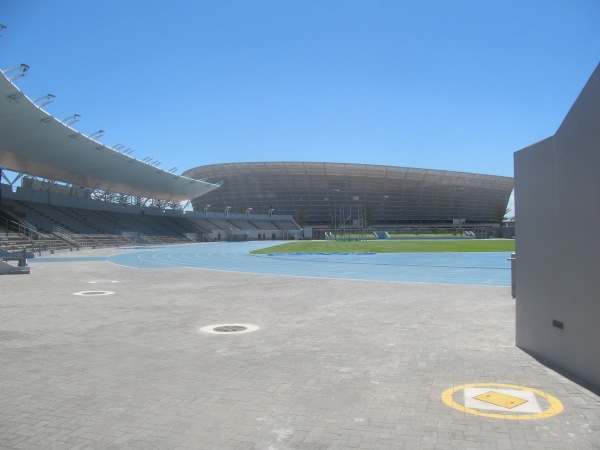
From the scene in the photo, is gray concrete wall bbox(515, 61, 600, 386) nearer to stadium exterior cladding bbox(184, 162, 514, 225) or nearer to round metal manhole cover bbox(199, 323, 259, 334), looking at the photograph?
round metal manhole cover bbox(199, 323, 259, 334)

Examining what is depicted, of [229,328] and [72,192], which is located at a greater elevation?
[72,192]

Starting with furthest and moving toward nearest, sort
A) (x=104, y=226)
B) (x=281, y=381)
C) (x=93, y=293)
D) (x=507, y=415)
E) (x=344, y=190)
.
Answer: (x=344, y=190)
(x=104, y=226)
(x=93, y=293)
(x=281, y=381)
(x=507, y=415)

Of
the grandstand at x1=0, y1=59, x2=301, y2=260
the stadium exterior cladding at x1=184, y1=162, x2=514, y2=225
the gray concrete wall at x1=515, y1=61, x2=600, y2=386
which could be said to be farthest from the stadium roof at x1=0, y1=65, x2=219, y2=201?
the gray concrete wall at x1=515, y1=61, x2=600, y2=386

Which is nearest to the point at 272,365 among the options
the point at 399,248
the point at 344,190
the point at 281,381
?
the point at 281,381

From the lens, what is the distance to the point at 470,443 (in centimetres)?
413

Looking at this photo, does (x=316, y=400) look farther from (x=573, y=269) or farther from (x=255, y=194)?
(x=255, y=194)

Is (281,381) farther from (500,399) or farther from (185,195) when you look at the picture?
(185,195)

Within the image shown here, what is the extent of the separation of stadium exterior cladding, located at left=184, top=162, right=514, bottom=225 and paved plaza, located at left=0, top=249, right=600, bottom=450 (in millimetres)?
102331

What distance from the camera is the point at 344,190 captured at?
117 meters

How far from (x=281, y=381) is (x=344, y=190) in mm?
112395

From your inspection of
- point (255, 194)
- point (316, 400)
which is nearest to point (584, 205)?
point (316, 400)

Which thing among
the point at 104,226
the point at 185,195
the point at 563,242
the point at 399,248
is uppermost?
the point at 185,195

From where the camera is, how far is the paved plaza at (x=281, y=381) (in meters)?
4.33

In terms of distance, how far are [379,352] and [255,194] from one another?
365 ft
